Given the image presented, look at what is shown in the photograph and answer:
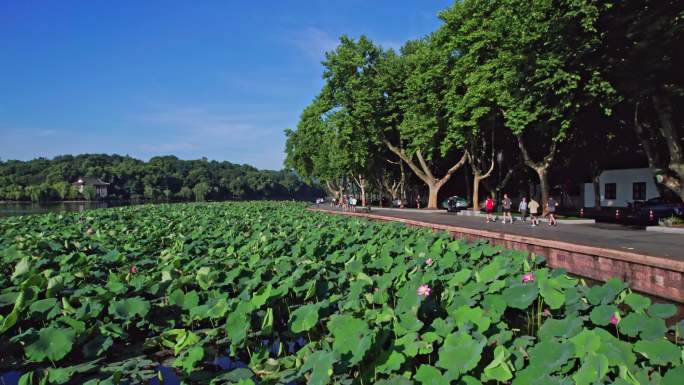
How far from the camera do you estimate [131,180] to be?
384ft

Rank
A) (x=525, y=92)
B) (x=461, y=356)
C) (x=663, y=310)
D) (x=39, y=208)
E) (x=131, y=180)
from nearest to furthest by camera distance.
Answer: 1. (x=461, y=356)
2. (x=663, y=310)
3. (x=525, y=92)
4. (x=39, y=208)
5. (x=131, y=180)

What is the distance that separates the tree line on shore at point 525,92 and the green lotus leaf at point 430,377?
16.0m

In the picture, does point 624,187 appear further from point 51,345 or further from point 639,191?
point 51,345

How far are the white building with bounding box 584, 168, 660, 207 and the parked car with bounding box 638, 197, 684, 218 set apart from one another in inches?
297

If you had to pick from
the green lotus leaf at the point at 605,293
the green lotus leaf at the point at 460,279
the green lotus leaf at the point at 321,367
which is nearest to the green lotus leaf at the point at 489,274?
the green lotus leaf at the point at 460,279

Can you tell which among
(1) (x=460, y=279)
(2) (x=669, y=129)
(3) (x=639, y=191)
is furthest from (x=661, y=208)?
(1) (x=460, y=279)

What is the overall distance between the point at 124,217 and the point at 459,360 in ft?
68.3

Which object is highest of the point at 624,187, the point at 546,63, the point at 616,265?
the point at 546,63

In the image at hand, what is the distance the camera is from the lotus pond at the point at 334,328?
3273mm

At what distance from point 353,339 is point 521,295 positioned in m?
2.15

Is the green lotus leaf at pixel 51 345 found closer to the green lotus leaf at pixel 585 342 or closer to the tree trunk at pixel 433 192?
the green lotus leaf at pixel 585 342

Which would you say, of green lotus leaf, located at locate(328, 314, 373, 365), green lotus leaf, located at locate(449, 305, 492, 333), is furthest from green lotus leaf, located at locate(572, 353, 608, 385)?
green lotus leaf, located at locate(328, 314, 373, 365)

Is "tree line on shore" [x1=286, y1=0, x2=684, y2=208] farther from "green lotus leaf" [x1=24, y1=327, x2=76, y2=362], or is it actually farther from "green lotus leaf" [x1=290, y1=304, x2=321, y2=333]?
"green lotus leaf" [x1=24, y1=327, x2=76, y2=362]

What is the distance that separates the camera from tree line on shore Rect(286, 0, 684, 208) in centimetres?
1608
